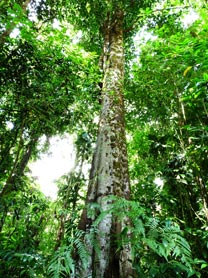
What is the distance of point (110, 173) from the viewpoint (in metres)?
3.26

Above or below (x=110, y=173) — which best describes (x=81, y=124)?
above

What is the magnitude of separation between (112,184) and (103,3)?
187 inches

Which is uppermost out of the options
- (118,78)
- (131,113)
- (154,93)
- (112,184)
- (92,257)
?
(131,113)

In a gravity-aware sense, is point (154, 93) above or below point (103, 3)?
below

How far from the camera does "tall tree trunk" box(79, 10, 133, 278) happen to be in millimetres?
2404

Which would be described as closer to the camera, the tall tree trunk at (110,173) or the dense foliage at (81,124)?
the tall tree trunk at (110,173)

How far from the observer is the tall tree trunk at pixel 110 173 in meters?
2.40

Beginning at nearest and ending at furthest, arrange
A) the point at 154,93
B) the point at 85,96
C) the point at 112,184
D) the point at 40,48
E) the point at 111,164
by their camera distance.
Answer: the point at 112,184
the point at 111,164
the point at 40,48
the point at 85,96
the point at 154,93

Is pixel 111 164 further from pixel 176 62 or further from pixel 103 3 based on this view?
pixel 103 3

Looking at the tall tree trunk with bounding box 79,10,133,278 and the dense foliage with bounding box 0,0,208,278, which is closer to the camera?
the tall tree trunk with bounding box 79,10,133,278

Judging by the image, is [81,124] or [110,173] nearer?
[110,173]

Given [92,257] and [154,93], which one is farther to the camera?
[154,93]

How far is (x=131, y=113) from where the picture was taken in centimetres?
746

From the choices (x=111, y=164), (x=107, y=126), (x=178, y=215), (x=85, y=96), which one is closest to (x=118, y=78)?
(x=85, y=96)
